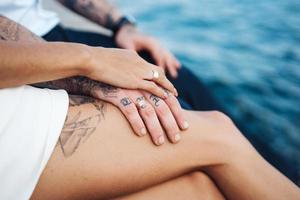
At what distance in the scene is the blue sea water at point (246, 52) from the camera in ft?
8.22

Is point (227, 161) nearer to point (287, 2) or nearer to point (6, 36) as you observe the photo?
point (6, 36)

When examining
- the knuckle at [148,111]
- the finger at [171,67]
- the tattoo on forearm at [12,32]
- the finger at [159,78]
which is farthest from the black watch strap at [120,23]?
the knuckle at [148,111]

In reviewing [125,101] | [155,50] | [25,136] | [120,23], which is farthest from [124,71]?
[120,23]

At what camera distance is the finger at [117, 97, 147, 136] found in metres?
1.12

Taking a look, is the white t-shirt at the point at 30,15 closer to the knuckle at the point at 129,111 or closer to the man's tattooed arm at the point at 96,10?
the man's tattooed arm at the point at 96,10

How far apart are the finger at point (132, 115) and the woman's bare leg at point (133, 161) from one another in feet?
0.06

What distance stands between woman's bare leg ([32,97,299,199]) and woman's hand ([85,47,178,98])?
8 cm

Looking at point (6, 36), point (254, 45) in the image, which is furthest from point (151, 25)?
point (6, 36)

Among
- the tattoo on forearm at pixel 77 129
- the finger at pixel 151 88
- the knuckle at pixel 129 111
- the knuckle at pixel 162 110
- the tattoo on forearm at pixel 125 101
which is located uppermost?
the finger at pixel 151 88

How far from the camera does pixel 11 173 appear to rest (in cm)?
96

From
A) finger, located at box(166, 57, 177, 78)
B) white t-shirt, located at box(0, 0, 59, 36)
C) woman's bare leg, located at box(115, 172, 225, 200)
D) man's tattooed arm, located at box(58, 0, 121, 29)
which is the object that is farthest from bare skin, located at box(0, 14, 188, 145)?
man's tattooed arm, located at box(58, 0, 121, 29)

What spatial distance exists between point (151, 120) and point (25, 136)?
0.35m

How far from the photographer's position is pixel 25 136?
0.99 meters

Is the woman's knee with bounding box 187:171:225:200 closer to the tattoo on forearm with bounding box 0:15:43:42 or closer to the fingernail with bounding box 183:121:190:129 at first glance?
the fingernail with bounding box 183:121:190:129
